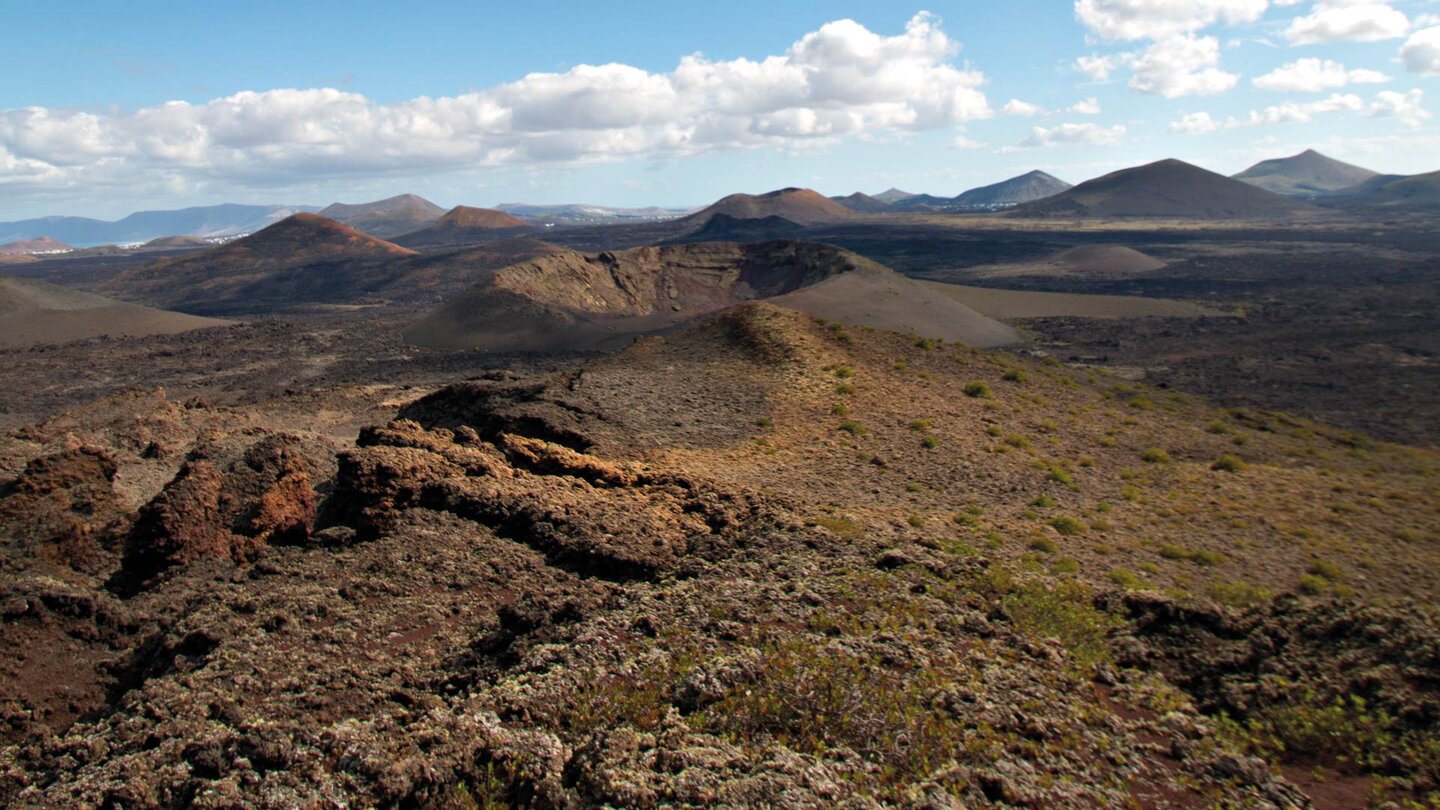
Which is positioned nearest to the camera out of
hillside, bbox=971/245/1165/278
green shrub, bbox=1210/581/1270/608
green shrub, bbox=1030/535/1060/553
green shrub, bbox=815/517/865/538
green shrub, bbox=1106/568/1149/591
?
green shrub, bbox=1210/581/1270/608

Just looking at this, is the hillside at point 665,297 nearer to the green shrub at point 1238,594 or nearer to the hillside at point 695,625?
the hillside at point 695,625

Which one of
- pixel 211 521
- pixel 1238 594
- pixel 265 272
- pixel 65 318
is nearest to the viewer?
pixel 211 521

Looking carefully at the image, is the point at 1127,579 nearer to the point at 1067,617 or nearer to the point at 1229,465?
the point at 1067,617

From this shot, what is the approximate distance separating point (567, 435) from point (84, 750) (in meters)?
12.5

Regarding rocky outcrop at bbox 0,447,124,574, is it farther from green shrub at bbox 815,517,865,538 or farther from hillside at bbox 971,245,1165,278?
hillside at bbox 971,245,1165,278

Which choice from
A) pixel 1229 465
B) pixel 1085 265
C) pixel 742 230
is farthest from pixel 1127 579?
pixel 742 230

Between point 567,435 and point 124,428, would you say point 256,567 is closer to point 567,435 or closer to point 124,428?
point 567,435

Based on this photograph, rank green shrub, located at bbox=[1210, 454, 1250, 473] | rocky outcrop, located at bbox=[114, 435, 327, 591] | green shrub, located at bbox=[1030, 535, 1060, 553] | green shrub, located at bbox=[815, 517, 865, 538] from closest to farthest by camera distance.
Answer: rocky outcrop, located at bbox=[114, 435, 327, 591], green shrub, located at bbox=[815, 517, 865, 538], green shrub, located at bbox=[1030, 535, 1060, 553], green shrub, located at bbox=[1210, 454, 1250, 473]

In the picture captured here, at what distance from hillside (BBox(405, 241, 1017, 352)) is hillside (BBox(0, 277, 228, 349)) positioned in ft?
83.9

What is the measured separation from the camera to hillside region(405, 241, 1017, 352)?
5659cm

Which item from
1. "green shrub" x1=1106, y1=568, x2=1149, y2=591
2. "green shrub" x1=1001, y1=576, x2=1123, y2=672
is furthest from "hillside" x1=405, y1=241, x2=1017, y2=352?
"green shrub" x1=1001, y1=576, x2=1123, y2=672

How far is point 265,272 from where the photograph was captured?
128 meters

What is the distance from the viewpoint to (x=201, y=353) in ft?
202

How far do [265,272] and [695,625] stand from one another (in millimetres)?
137328
